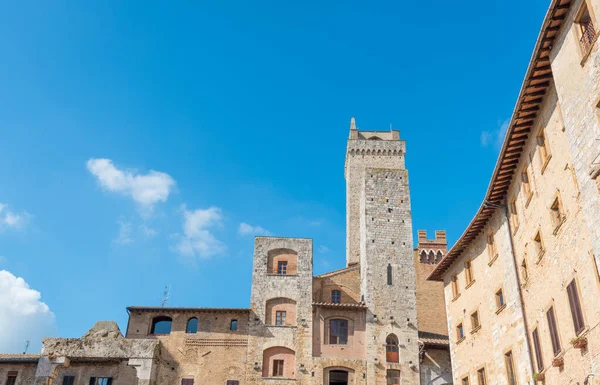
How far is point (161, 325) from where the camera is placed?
120ft

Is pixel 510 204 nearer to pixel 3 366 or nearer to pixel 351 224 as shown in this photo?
pixel 3 366

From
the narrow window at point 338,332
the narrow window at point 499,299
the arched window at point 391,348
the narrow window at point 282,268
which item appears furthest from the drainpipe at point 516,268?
the narrow window at point 282,268

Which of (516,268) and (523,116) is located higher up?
(523,116)

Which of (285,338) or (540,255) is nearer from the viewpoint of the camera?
(540,255)

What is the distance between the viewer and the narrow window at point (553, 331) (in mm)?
15938

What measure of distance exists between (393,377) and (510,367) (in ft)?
50.7

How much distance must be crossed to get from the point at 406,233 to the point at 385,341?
25.2 feet

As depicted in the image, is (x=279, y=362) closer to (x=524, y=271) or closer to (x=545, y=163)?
(x=524, y=271)

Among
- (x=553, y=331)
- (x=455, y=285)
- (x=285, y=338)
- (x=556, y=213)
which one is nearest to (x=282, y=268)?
(x=285, y=338)

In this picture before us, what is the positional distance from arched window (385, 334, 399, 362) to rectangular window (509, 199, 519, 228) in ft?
57.2

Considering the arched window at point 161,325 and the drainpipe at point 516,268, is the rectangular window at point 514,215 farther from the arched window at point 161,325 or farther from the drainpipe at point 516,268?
the arched window at point 161,325

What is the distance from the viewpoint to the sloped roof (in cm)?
1369

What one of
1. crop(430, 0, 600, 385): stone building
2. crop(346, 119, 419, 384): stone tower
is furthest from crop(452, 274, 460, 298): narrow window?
crop(346, 119, 419, 384): stone tower

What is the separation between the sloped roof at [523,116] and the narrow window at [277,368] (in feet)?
50.6
